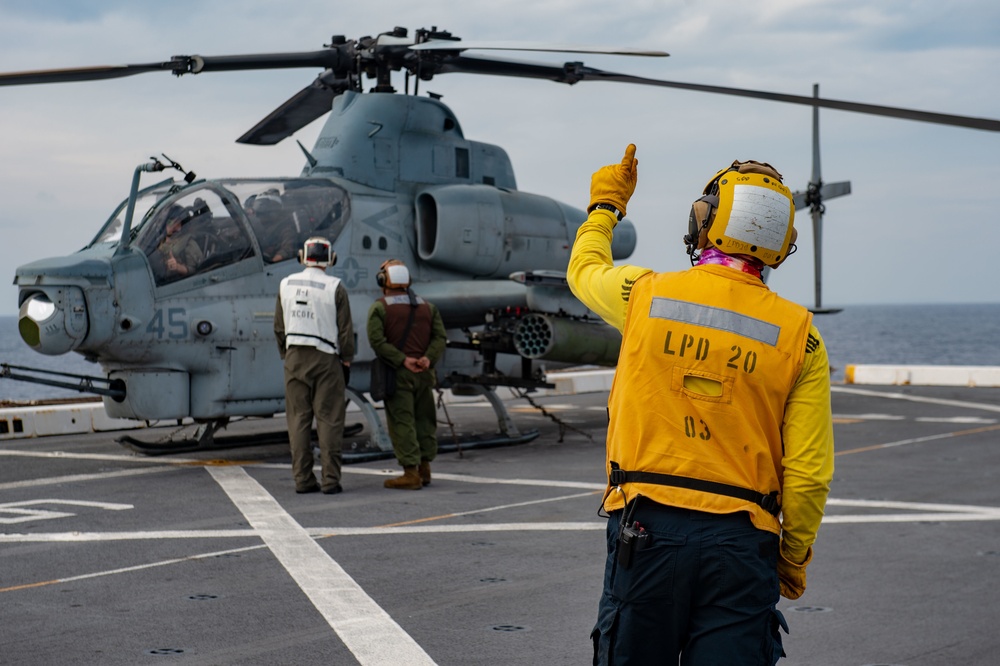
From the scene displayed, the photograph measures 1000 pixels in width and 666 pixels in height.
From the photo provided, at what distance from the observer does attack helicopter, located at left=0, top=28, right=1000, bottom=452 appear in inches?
420

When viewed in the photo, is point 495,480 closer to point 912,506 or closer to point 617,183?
point 912,506

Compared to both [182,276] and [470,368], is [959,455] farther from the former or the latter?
[182,276]

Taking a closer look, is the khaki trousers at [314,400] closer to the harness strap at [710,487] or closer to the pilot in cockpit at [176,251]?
the pilot in cockpit at [176,251]

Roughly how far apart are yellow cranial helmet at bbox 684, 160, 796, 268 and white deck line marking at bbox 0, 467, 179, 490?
328 inches

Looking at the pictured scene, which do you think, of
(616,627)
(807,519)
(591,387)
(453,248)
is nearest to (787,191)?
(807,519)

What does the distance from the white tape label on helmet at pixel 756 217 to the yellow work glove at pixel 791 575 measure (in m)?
0.85

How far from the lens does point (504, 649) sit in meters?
5.26

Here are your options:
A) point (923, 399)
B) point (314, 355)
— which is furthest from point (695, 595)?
point (923, 399)

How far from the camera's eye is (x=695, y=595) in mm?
2990

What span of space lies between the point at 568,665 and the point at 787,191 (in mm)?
2645

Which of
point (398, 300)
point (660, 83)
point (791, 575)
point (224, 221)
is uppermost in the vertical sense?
point (660, 83)

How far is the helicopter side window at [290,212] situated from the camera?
1152 cm

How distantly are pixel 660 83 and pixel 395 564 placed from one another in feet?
14.4

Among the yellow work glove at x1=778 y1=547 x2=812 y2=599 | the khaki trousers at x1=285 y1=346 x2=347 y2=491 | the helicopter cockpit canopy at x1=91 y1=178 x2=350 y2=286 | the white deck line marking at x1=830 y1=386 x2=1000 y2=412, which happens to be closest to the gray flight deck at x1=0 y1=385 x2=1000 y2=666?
the khaki trousers at x1=285 y1=346 x2=347 y2=491
